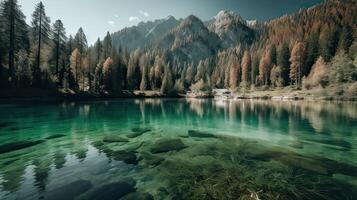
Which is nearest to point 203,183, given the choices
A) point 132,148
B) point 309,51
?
point 132,148

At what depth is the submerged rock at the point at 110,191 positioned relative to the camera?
7.62 meters

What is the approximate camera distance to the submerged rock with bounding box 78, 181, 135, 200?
300 inches

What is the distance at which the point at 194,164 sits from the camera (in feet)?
37.2

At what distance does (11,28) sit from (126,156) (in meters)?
52.7

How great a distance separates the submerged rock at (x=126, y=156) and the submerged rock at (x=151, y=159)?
0.54m

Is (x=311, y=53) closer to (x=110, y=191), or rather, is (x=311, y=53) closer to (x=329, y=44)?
(x=329, y=44)

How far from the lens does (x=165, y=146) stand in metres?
15.2

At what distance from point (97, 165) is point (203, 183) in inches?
227

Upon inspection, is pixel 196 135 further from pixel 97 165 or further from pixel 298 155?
pixel 97 165

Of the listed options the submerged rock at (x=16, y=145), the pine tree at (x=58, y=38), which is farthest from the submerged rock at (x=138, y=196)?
the pine tree at (x=58, y=38)

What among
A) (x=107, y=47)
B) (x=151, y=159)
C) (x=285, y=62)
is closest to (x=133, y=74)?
(x=107, y=47)

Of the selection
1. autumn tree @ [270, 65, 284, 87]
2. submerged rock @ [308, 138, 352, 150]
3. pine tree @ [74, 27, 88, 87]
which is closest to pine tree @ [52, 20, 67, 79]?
pine tree @ [74, 27, 88, 87]

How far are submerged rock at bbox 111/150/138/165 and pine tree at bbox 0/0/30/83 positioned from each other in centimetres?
4542

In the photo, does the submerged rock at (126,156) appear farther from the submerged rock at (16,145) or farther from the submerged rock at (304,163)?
the submerged rock at (304,163)
